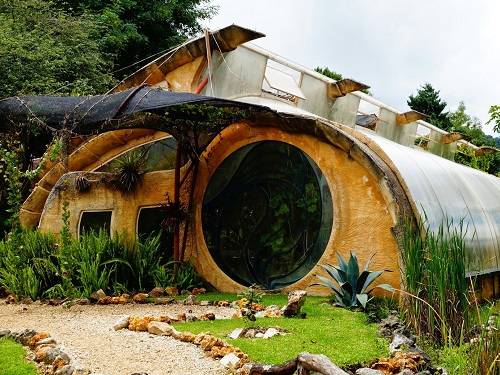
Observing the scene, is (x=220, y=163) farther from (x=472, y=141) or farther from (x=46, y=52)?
(x=472, y=141)

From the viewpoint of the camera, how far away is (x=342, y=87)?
12.9 meters

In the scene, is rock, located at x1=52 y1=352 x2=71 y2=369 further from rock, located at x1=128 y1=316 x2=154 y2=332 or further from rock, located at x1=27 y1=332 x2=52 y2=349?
rock, located at x1=128 y1=316 x2=154 y2=332

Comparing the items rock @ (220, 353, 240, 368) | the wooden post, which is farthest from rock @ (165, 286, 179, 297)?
rock @ (220, 353, 240, 368)

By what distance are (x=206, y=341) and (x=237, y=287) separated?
397 centimetres

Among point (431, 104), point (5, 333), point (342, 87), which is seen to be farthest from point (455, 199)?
point (431, 104)

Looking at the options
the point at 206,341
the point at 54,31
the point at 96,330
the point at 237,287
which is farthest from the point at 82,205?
the point at 54,31

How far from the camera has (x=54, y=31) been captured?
14812mm

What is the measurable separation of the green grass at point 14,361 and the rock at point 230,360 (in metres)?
1.28

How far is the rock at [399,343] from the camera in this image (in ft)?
14.5

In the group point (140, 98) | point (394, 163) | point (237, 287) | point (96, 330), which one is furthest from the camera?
point (237, 287)

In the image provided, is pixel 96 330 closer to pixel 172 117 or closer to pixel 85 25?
pixel 172 117

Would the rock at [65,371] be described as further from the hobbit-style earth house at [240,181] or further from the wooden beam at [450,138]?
the wooden beam at [450,138]

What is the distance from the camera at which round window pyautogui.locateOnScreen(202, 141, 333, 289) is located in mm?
7895

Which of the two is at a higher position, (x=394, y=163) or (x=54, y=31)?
(x=54, y=31)
